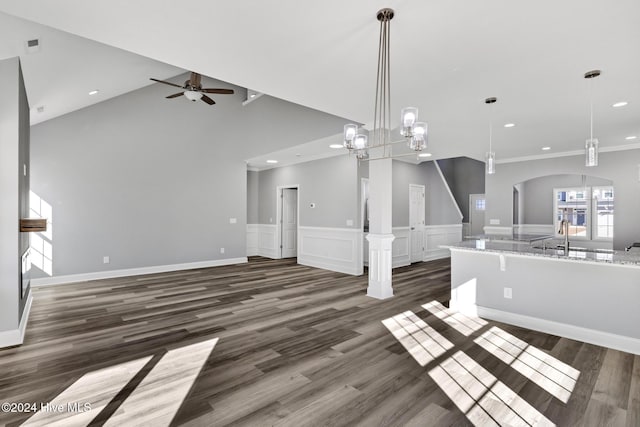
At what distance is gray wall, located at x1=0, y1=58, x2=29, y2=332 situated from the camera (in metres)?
3.08

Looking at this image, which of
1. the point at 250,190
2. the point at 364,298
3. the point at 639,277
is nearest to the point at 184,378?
the point at 364,298

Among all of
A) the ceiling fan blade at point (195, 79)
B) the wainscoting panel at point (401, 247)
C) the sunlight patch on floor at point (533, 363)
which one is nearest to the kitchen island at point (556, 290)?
the sunlight patch on floor at point (533, 363)

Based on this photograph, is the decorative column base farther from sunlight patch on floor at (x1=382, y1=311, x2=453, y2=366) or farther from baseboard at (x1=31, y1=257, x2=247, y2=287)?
baseboard at (x1=31, y1=257, x2=247, y2=287)

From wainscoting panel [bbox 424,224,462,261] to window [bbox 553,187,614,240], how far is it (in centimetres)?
251

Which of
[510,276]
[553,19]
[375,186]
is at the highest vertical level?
[553,19]

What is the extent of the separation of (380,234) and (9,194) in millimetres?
4410

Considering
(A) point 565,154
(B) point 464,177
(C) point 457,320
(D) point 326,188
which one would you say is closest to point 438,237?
(B) point 464,177

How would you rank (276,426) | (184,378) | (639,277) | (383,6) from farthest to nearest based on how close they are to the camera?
(639,277), (184,378), (383,6), (276,426)

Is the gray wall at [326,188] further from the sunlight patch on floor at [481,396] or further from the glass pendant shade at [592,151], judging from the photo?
the sunlight patch on floor at [481,396]

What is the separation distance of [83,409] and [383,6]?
334cm

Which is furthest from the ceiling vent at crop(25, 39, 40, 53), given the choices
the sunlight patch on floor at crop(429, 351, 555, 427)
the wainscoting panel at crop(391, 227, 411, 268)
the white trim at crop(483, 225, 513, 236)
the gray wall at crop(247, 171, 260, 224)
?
the white trim at crop(483, 225, 513, 236)

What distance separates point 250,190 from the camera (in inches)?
369

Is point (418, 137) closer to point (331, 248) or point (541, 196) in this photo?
point (331, 248)

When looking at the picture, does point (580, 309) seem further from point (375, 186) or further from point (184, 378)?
point (184, 378)
